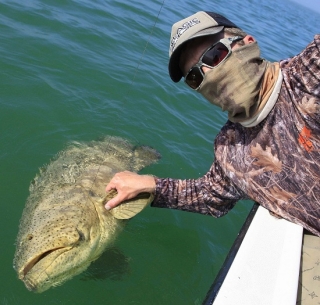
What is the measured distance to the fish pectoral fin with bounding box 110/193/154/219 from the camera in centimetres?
354

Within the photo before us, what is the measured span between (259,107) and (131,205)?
1.52 metres

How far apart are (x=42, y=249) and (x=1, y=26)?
624cm

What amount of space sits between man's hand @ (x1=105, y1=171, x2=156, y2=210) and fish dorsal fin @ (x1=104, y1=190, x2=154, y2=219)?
0.07 metres

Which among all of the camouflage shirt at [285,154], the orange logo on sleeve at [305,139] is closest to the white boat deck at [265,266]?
the camouflage shirt at [285,154]

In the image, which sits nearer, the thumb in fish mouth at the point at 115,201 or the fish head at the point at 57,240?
the fish head at the point at 57,240

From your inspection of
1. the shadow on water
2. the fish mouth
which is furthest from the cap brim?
the shadow on water

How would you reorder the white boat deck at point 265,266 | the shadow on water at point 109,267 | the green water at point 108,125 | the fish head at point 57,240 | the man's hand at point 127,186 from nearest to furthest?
the white boat deck at point 265,266 → the fish head at point 57,240 → the man's hand at point 127,186 → the shadow on water at point 109,267 → the green water at point 108,125

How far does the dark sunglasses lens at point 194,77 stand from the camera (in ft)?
8.80

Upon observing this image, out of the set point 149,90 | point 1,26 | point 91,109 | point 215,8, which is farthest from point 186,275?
point 215,8

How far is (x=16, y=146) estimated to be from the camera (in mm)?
5453

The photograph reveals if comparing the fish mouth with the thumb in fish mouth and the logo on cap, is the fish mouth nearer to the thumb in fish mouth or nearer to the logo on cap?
the thumb in fish mouth

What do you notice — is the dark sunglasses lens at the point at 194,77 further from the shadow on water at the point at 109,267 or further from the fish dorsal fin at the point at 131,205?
the shadow on water at the point at 109,267

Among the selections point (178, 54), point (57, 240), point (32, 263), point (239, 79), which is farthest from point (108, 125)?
point (239, 79)

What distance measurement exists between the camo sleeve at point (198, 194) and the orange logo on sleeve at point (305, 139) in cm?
90
